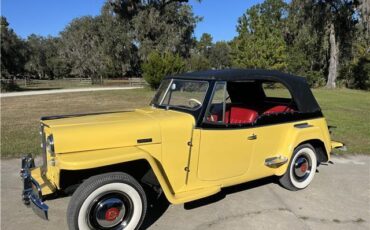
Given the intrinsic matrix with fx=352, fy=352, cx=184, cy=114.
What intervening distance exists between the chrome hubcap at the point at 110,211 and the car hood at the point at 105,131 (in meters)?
0.55

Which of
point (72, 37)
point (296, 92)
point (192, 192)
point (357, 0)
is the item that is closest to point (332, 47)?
point (357, 0)

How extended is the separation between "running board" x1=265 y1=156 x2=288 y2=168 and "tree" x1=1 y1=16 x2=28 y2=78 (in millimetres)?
34146

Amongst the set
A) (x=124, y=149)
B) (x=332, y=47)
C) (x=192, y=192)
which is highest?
(x=332, y=47)

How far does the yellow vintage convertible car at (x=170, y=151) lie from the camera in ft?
11.8

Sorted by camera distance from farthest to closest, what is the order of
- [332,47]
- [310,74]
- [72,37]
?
[72,37], [310,74], [332,47]

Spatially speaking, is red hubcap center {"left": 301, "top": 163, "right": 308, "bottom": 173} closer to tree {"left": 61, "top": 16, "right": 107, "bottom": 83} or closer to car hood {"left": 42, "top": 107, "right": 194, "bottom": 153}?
car hood {"left": 42, "top": 107, "right": 194, "bottom": 153}

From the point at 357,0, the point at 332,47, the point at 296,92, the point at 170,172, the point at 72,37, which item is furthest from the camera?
the point at 72,37

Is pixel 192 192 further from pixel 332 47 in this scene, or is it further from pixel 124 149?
pixel 332 47

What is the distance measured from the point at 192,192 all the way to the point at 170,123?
862 mm

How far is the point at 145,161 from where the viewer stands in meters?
3.96

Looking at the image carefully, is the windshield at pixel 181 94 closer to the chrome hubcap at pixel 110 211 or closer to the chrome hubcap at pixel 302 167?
the chrome hubcap at pixel 110 211

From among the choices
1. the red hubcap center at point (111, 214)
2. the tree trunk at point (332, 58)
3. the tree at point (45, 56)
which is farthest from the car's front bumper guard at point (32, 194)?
the tree at point (45, 56)

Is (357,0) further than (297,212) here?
Yes

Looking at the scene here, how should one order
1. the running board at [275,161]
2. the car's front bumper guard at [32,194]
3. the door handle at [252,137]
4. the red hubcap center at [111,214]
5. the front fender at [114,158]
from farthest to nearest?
the running board at [275,161] → the door handle at [252,137] → the red hubcap center at [111,214] → the car's front bumper guard at [32,194] → the front fender at [114,158]
